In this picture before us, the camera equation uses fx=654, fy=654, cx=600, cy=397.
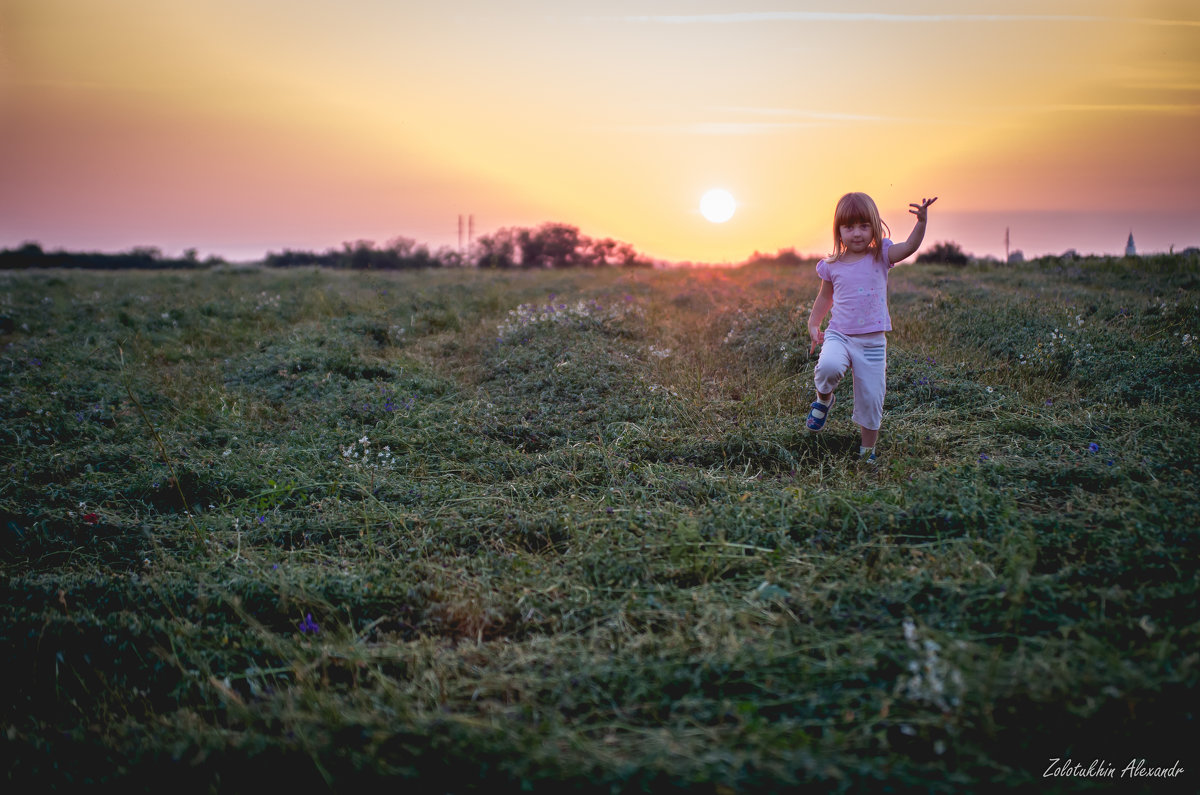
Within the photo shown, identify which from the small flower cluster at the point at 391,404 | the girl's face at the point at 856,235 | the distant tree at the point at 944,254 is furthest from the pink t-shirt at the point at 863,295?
the distant tree at the point at 944,254

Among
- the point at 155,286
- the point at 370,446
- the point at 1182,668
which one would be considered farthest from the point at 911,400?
the point at 155,286

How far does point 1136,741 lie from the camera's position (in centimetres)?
198

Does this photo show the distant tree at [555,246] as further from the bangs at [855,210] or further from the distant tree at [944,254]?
the bangs at [855,210]

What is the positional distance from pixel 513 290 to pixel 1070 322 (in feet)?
29.5

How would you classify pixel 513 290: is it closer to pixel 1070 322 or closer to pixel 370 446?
pixel 370 446

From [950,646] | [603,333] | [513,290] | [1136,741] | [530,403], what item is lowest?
[1136,741]

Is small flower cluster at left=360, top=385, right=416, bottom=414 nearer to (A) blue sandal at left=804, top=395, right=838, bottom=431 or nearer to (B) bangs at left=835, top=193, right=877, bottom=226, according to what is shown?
(A) blue sandal at left=804, top=395, right=838, bottom=431

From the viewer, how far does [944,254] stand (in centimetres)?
2066

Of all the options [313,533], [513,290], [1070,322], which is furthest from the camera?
[513,290]

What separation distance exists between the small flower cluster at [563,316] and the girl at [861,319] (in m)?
3.81

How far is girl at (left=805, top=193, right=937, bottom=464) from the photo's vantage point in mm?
4363

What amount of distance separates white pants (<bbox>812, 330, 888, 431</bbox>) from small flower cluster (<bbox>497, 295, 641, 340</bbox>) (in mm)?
3841

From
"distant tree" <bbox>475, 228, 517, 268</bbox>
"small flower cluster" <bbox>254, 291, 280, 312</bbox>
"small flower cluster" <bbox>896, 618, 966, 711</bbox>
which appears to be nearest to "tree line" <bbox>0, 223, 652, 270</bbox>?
"distant tree" <bbox>475, 228, 517, 268</bbox>

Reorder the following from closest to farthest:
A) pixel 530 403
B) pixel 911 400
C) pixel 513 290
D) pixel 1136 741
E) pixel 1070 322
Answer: pixel 1136 741
pixel 911 400
pixel 530 403
pixel 1070 322
pixel 513 290
